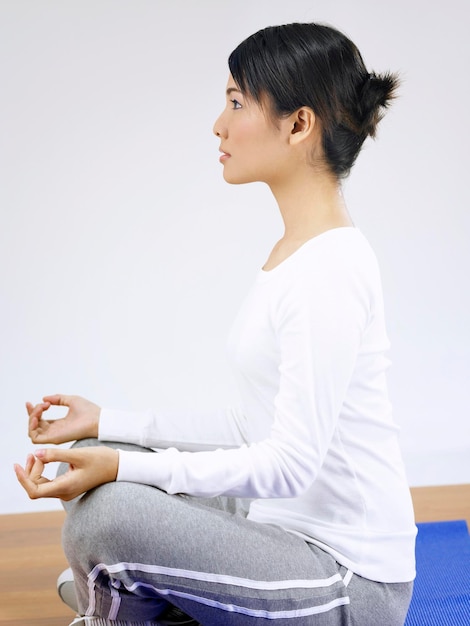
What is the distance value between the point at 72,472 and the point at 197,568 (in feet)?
0.78

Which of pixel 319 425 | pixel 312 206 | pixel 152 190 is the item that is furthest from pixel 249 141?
pixel 152 190

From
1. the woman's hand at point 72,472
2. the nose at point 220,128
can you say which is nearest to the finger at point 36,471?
the woman's hand at point 72,472

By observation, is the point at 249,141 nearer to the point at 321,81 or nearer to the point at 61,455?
the point at 321,81

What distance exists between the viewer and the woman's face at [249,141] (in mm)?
1567

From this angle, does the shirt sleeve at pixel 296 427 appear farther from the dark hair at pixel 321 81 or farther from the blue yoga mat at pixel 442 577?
Result: the blue yoga mat at pixel 442 577

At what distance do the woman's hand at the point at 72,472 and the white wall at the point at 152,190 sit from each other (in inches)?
86.1

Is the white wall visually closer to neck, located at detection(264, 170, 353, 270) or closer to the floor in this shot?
the floor

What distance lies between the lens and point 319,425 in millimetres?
1352

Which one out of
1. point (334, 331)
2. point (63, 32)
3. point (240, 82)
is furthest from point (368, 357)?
point (63, 32)

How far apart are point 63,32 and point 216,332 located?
52.6 inches

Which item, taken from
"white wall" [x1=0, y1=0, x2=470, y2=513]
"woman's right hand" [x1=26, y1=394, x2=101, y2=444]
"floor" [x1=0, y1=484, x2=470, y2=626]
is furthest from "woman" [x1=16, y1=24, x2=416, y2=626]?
"white wall" [x1=0, y1=0, x2=470, y2=513]

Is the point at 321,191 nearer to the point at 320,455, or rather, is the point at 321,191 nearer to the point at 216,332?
the point at 320,455

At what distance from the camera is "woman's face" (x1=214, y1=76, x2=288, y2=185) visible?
1567mm

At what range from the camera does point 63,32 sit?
11.4 feet
